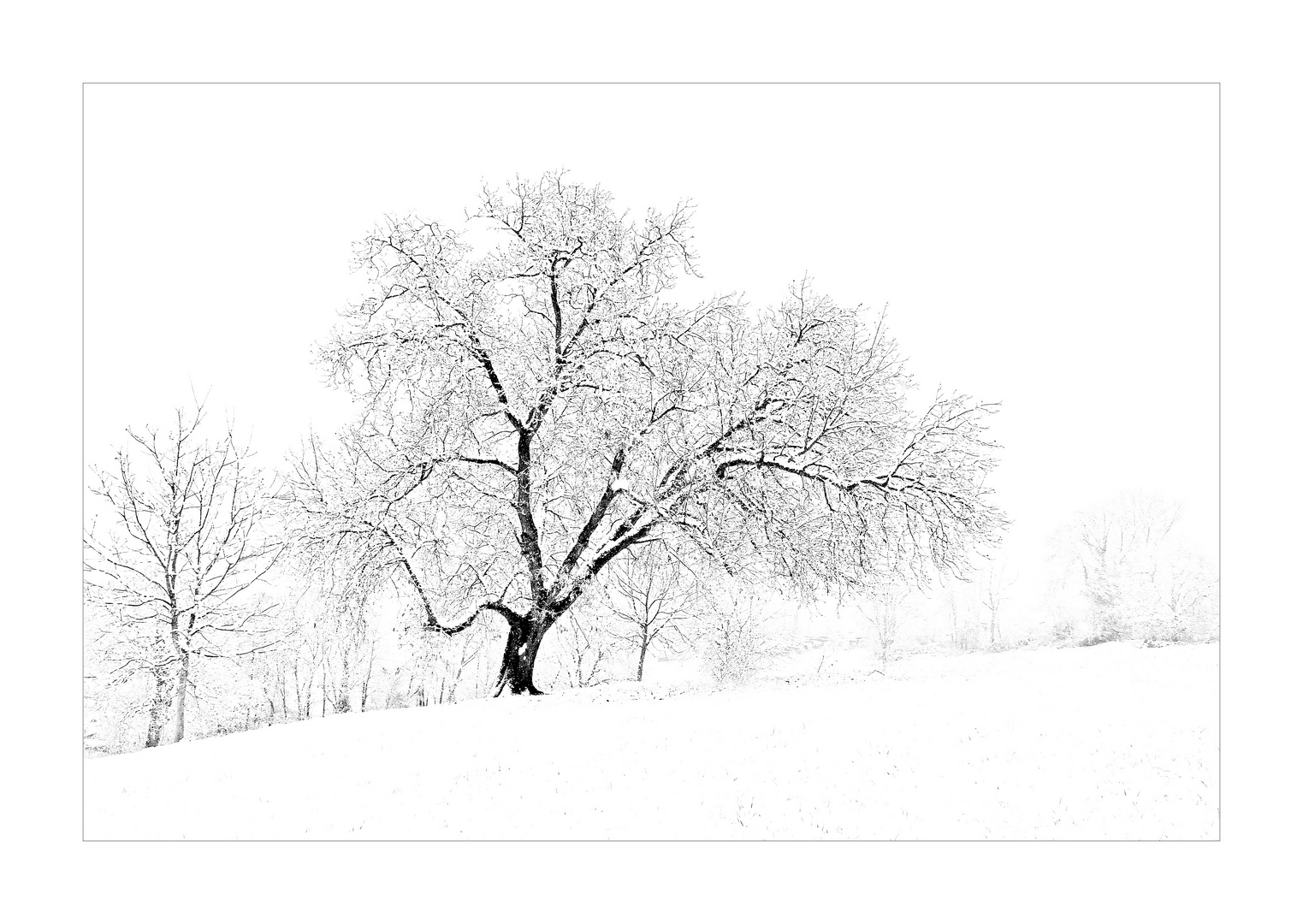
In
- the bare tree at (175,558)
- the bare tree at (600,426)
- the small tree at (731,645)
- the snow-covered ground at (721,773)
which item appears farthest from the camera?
the small tree at (731,645)

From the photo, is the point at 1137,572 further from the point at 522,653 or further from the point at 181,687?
the point at 181,687

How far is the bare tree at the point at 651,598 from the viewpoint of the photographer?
1516 centimetres

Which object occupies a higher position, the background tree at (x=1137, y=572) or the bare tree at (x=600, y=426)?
the bare tree at (x=600, y=426)

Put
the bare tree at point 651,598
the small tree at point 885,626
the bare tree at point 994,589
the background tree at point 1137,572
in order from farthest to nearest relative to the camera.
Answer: the bare tree at point 994,589
the small tree at point 885,626
the background tree at point 1137,572
the bare tree at point 651,598

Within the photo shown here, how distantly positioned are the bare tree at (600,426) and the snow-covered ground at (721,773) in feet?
9.88

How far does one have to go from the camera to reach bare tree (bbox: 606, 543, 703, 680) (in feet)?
49.7

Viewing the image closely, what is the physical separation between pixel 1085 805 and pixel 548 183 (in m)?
12.9

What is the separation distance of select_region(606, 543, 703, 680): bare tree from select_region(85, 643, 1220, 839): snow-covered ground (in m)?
3.82

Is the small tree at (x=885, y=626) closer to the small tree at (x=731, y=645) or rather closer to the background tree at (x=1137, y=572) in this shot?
the background tree at (x=1137, y=572)

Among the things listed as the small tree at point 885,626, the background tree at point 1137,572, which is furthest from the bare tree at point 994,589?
the small tree at point 885,626

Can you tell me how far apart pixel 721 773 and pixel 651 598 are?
49.4 ft

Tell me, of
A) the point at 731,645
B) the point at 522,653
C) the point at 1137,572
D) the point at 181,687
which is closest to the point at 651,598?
the point at 731,645

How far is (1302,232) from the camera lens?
9.56 metres

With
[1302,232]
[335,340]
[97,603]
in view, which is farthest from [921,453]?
[97,603]
